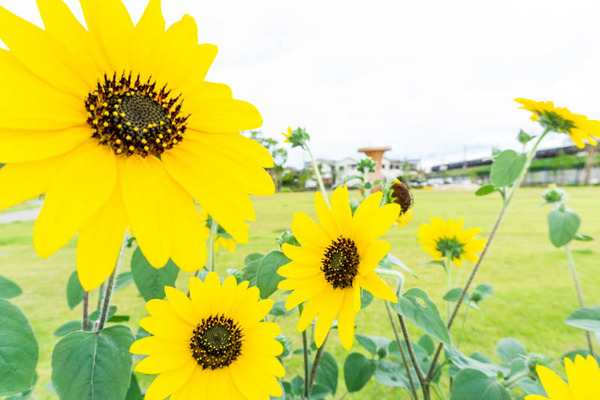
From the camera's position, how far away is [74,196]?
28 centimetres

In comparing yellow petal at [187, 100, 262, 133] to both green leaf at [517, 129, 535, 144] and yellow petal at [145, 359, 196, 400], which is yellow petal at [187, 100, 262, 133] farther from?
green leaf at [517, 129, 535, 144]

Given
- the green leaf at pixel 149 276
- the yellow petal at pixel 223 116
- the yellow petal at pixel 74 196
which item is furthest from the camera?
the green leaf at pixel 149 276

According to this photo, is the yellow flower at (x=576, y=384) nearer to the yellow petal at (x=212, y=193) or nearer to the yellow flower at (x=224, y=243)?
the yellow petal at (x=212, y=193)

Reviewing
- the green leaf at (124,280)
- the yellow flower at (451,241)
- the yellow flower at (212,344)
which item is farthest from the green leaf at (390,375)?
the green leaf at (124,280)

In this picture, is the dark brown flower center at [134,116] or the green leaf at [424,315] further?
the green leaf at [424,315]

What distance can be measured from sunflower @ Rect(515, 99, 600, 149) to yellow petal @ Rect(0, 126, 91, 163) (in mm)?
759

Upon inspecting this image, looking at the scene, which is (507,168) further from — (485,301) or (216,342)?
(485,301)

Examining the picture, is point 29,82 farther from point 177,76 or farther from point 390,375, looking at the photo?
point 390,375

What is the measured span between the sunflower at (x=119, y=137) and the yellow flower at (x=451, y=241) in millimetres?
748

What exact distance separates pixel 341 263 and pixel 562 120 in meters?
0.58

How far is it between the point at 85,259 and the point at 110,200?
0.06 metres

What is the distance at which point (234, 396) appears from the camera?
49cm

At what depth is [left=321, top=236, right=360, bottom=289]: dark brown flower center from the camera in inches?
18.8

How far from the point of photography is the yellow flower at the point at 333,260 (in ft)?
1.43
